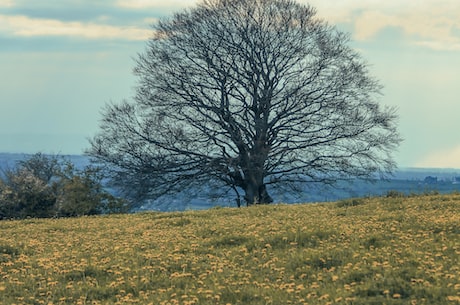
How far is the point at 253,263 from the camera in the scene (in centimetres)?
1080

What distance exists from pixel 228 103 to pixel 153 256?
72.5ft

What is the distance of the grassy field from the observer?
8.55 metres

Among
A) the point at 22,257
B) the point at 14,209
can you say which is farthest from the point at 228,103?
the point at 22,257

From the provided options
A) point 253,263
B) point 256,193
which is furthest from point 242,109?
point 253,263

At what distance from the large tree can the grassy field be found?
54.7ft

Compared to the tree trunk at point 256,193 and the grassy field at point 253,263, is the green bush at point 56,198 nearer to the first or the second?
the tree trunk at point 256,193

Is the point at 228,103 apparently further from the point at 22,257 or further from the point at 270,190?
the point at 22,257

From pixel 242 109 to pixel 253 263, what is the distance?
23.1m

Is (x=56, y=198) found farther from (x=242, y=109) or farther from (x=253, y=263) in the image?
(x=253, y=263)

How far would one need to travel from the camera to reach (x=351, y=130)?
111 ft

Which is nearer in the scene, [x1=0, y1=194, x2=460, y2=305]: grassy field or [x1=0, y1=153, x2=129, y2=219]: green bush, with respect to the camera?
[x1=0, y1=194, x2=460, y2=305]: grassy field

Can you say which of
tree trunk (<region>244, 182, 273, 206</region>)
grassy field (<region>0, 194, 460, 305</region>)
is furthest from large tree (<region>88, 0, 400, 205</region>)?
grassy field (<region>0, 194, 460, 305</region>)

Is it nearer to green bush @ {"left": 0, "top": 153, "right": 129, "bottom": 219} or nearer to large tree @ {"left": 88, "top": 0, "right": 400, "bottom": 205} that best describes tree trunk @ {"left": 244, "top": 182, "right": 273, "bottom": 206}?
large tree @ {"left": 88, "top": 0, "right": 400, "bottom": 205}

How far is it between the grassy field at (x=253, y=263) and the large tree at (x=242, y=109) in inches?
656
